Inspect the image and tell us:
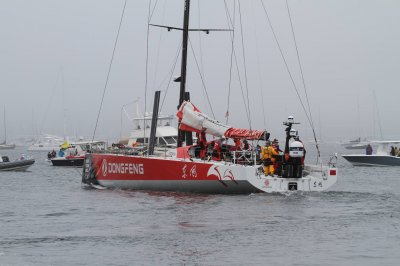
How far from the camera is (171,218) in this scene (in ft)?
56.5

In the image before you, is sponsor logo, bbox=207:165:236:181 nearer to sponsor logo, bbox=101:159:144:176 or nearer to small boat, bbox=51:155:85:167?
sponsor logo, bbox=101:159:144:176

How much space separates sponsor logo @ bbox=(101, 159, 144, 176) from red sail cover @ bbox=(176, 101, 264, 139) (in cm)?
199

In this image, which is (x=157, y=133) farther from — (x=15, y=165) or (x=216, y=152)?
(x=216, y=152)

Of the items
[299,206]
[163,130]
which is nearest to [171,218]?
[299,206]

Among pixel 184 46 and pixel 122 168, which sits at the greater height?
pixel 184 46

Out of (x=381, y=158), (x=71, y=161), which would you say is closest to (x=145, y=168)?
(x=381, y=158)

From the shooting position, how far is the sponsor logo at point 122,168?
24203mm

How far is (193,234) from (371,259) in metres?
3.88

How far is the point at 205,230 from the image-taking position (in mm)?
15117

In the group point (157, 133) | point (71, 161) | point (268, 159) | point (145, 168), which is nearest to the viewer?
point (268, 159)

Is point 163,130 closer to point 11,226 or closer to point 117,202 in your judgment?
point 117,202

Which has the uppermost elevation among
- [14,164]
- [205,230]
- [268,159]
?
[14,164]

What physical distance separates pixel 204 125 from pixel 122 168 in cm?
337

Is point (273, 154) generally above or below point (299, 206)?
above
